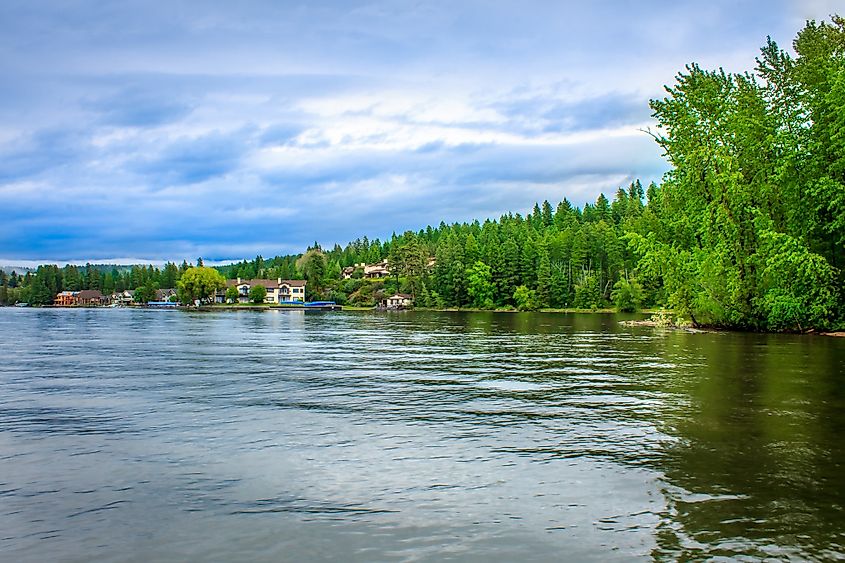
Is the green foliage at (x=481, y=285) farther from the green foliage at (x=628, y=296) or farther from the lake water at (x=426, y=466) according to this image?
the lake water at (x=426, y=466)

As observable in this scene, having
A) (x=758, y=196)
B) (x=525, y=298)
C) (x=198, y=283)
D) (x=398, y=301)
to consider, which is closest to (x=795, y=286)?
(x=758, y=196)

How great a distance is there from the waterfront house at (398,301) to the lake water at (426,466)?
145m

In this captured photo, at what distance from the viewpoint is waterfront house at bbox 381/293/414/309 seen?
17250 cm

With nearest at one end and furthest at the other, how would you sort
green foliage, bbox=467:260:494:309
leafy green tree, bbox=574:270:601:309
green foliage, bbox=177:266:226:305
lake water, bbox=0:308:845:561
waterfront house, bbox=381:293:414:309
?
lake water, bbox=0:308:845:561 → leafy green tree, bbox=574:270:601:309 → green foliage, bbox=467:260:494:309 → waterfront house, bbox=381:293:414:309 → green foliage, bbox=177:266:226:305

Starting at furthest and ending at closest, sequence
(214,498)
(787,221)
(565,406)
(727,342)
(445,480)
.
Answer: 1. (787,221)
2. (727,342)
3. (565,406)
4. (445,480)
5. (214,498)

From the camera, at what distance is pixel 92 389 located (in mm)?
23828

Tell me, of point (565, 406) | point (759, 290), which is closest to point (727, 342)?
point (759, 290)

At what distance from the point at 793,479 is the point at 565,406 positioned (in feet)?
27.4

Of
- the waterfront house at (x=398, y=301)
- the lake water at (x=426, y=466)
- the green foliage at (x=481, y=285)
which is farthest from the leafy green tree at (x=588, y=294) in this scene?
the lake water at (x=426, y=466)

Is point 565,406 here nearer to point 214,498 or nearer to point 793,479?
point 793,479

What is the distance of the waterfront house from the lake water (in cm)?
14542

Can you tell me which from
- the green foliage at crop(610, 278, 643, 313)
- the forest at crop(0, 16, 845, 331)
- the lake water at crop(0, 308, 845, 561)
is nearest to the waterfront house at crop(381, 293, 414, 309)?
the green foliage at crop(610, 278, 643, 313)

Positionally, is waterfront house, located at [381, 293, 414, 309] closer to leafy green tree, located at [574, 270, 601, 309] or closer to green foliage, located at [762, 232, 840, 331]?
leafy green tree, located at [574, 270, 601, 309]

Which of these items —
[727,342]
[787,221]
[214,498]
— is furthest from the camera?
[787,221]
